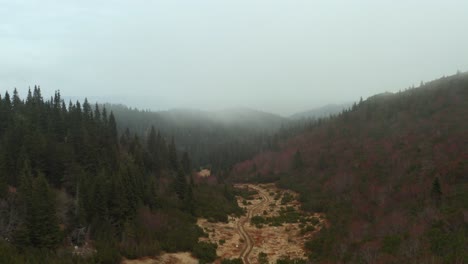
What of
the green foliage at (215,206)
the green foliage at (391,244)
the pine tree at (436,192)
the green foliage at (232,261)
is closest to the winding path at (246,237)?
the green foliage at (232,261)

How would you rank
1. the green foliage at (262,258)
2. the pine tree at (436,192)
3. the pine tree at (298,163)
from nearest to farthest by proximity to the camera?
1. the green foliage at (262,258)
2. the pine tree at (436,192)
3. the pine tree at (298,163)

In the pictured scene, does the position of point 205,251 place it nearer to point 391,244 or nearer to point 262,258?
point 262,258

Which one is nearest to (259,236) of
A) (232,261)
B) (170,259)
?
(232,261)

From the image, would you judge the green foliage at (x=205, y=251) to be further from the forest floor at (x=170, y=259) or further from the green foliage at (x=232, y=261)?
the green foliage at (x=232, y=261)

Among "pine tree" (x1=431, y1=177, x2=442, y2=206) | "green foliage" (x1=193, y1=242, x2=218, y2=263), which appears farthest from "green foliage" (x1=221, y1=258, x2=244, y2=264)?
"pine tree" (x1=431, y1=177, x2=442, y2=206)

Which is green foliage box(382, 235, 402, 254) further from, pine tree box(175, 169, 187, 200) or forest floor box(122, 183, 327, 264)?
pine tree box(175, 169, 187, 200)

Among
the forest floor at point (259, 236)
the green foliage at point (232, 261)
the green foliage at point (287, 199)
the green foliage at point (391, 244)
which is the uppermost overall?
the green foliage at point (391, 244)
